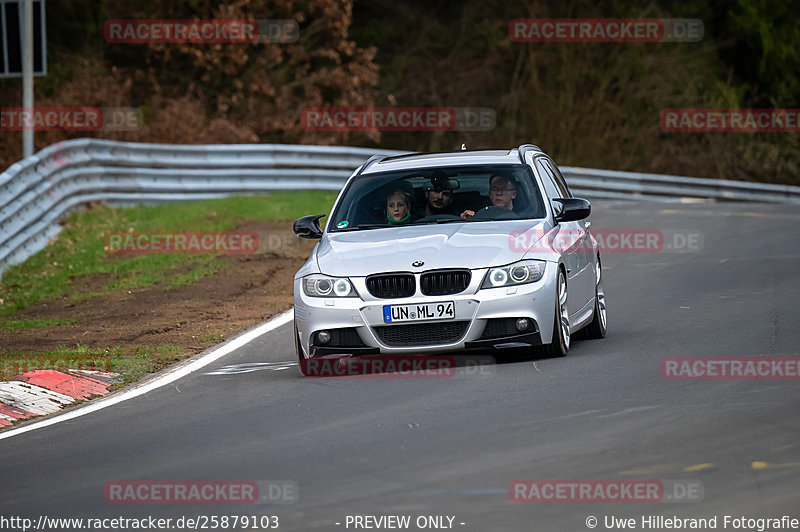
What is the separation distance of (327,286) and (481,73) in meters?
30.3

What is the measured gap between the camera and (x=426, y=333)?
33.7ft

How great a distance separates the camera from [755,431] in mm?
7660

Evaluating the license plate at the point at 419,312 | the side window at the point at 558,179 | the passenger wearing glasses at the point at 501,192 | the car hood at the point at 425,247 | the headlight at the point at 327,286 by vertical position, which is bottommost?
the license plate at the point at 419,312

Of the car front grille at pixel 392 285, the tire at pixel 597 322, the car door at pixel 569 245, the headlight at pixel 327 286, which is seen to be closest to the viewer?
the car front grille at pixel 392 285

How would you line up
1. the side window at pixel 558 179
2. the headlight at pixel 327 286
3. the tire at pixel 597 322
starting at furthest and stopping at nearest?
the side window at pixel 558 179, the tire at pixel 597 322, the headlight at pixel 327 286

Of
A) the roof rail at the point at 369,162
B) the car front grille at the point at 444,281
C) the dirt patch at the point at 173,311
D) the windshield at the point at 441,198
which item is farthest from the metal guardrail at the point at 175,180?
the car front grille at the point at 444,281

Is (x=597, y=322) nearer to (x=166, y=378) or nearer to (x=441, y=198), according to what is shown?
(x=441, y=198)

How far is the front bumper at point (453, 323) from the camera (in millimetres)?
10227

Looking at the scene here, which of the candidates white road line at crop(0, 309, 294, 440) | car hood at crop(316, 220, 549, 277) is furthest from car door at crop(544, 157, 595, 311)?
white road line at crop(0, 309, 294, 440)

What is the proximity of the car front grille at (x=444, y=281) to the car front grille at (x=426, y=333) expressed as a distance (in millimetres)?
227

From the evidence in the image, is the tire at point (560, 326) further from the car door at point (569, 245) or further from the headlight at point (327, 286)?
the headlight at point (327, 286)

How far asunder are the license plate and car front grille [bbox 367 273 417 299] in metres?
0.10

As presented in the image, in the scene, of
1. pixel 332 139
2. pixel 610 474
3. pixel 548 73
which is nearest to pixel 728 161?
pixel 548 73

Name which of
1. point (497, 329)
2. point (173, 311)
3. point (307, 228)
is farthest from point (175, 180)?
point (497, 329)
